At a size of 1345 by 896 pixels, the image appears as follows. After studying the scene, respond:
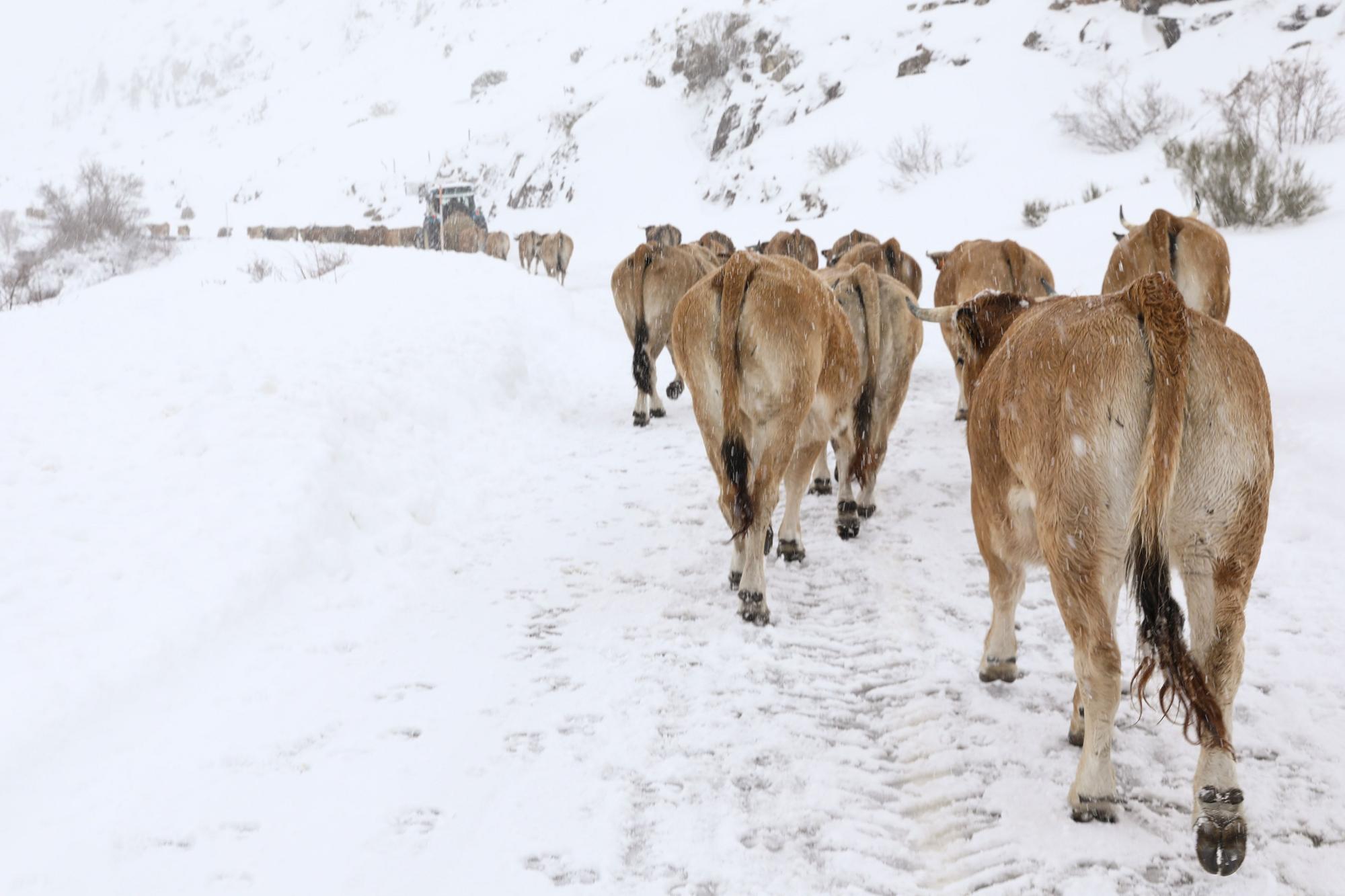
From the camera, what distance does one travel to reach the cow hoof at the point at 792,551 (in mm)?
5199

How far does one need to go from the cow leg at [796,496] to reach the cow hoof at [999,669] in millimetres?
1652

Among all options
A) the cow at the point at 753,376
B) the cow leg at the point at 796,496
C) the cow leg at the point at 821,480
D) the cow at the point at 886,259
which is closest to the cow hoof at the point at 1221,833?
the cow at the point at 753,376

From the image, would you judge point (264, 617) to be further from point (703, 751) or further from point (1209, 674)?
point (1209, 674)

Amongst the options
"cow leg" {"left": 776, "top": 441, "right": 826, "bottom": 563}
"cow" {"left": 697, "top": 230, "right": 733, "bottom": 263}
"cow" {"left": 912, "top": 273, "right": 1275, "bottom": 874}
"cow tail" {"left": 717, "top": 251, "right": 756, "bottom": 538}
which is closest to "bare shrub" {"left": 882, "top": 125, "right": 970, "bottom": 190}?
"cow" {"left": 697, "top": 230, "right": 733, "bottom": 263}

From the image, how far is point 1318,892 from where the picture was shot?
2320 mm

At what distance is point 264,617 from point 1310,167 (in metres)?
16.2

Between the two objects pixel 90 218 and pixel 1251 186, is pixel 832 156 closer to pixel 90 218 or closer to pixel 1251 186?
pixel 1251 186

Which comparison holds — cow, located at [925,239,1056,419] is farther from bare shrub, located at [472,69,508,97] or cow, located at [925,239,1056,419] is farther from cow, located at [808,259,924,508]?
bare shrub, located at [472,69,508,97]

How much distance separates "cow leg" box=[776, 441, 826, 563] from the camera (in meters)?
5.02

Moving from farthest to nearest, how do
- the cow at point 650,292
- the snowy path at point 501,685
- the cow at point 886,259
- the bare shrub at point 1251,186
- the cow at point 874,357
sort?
the bare shrub at point 1251,186, the cow at point 650,292, the cow at point 886,259, the cow at point 874,357, the snowy path at point 501,685

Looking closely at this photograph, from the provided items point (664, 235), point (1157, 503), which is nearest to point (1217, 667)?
point (1157, 503)

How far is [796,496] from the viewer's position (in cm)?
509

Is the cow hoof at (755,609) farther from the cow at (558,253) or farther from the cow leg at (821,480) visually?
the cow at (558,253)

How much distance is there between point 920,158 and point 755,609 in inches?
919
